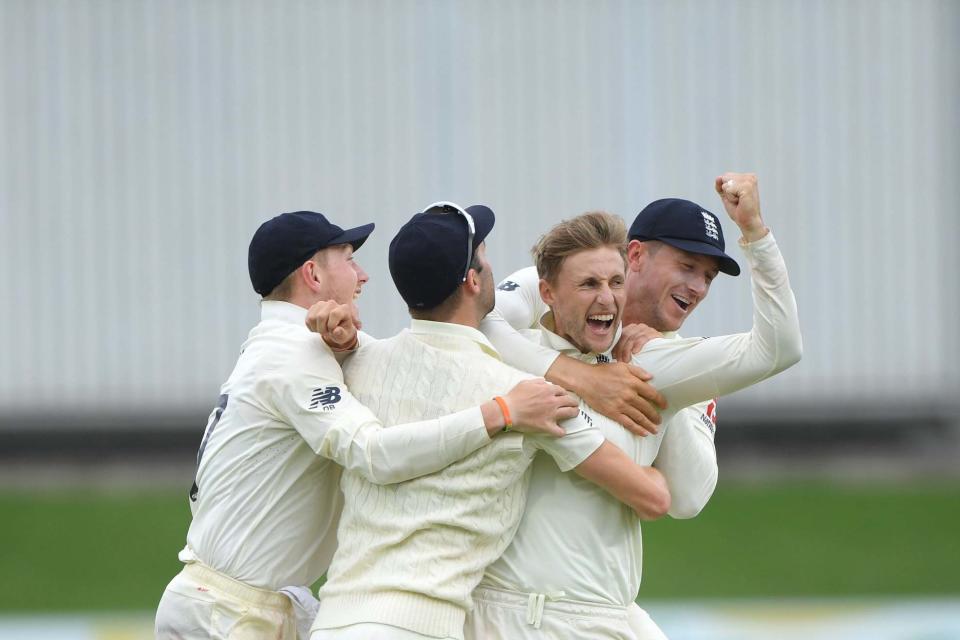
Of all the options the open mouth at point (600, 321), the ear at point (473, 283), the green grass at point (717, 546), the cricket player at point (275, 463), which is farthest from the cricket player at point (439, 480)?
the green grass at point (717, 546)

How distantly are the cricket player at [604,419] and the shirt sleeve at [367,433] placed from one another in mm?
350

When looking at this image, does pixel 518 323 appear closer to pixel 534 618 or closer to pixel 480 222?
pixel 480 222

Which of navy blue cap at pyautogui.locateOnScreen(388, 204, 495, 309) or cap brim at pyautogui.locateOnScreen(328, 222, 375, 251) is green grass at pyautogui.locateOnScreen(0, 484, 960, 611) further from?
navy blue cap at pyautogui.locateOnScreen(388, 204, 495, 309)

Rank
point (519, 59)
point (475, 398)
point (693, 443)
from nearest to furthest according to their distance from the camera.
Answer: point (475, 398), point (693, 443), point (519, 59)

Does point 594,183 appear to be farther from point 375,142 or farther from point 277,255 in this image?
point 277,255

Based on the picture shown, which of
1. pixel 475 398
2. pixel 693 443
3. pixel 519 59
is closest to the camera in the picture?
pixel 475 398

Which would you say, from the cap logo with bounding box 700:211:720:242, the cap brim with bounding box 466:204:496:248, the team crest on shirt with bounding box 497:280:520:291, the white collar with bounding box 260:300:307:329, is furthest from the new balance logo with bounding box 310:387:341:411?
the cap logo with bounding box 700:211:720:242

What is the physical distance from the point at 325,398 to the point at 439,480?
38 cm

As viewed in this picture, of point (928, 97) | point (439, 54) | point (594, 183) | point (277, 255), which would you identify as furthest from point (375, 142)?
point (277, 255)

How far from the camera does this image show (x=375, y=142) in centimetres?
1285

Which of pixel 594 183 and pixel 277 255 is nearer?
pixel 277 255

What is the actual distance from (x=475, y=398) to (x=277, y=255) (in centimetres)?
87

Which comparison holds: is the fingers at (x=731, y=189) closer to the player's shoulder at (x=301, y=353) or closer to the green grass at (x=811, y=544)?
the player's shoulder at (x=301, y=353)

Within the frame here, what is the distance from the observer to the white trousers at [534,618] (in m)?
3.66
